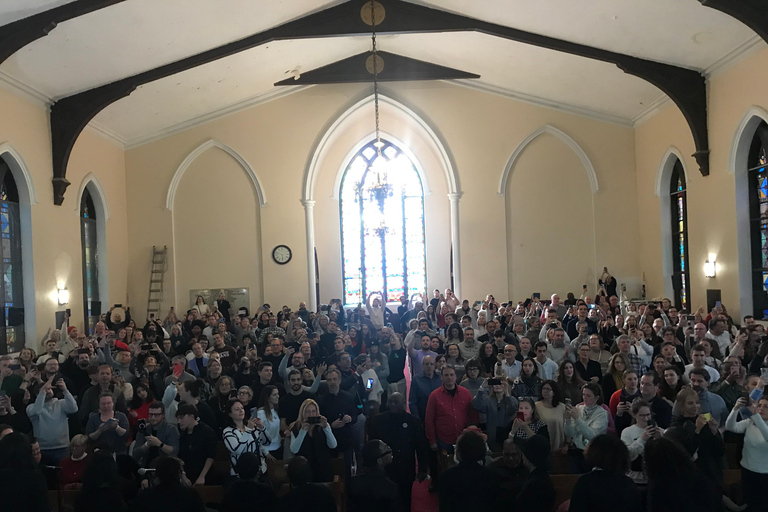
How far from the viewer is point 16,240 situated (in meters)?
11.1

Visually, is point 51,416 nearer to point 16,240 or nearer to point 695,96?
point 16,240

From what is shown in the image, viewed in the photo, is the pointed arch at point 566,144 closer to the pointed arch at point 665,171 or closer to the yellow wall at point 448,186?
the yellow wall at point 448,186

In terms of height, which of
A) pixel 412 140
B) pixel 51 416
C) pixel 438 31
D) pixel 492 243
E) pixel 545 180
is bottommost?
pixel 51 416

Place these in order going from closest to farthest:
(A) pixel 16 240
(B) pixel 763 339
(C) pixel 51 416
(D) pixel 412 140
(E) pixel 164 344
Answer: (C) pixel 51 416
(B) pixel 763 339
(E) pixel 164 344
(A) pixel 16 240
(D) pixel 412 140

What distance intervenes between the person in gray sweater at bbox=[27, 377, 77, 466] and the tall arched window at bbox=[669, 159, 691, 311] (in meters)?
11.5

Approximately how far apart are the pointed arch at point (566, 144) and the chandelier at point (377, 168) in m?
2.66

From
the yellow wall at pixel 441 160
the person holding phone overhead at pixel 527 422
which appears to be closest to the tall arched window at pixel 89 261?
Answer: the yellow wall at pixel 441 160

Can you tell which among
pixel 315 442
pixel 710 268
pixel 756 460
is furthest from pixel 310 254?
pixel 756 460

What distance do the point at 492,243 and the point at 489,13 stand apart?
567 centimetres

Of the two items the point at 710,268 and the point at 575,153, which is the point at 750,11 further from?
the point at 575,153

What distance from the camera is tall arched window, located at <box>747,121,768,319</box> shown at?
35.8 ft

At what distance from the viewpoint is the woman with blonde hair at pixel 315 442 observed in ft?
17.2

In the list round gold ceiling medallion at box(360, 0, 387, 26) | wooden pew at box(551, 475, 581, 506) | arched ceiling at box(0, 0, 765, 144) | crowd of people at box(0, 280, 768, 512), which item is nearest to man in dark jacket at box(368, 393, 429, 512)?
crowd of people at box(0, 280, 768, 512)

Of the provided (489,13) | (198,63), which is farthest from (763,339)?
(198,63)
